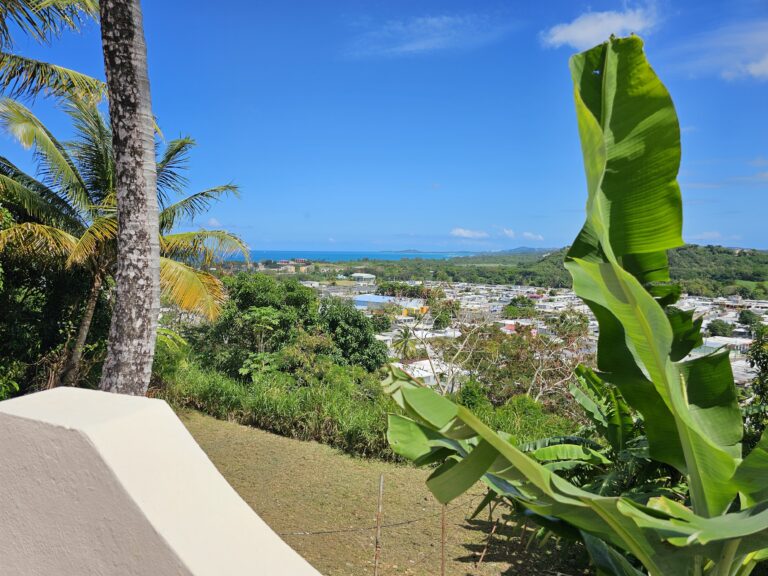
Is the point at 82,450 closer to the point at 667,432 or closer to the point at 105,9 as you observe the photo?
the point at 667,432

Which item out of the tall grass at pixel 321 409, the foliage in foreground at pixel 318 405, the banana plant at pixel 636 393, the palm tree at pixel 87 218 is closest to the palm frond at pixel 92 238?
the palm tree at pixel 87 218

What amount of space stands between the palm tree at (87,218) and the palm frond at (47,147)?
0.04ft

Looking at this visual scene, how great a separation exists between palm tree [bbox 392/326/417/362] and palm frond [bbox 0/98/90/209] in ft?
22.9

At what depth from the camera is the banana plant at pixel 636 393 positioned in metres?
1.30

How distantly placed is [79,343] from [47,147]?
3.02 m

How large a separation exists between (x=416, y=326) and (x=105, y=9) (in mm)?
9236

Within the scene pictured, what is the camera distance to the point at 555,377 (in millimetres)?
11391

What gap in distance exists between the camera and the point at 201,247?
28.1 ft

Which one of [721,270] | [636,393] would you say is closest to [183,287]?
[636,393]

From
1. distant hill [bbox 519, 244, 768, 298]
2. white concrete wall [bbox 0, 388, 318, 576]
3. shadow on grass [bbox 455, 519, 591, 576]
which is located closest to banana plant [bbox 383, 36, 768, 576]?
white concrete wall [bbox 0, 388, 318, 576]

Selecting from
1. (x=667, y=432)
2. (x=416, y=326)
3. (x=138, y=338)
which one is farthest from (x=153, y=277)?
(x=416, y=326)

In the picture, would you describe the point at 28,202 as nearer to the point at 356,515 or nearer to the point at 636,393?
the point at 356,515

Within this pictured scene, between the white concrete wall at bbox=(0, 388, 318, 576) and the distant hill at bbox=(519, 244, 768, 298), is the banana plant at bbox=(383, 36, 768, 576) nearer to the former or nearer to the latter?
the white concrete wall at bbox=(0, 388, 318, 576)

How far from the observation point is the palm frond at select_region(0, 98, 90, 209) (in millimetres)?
7260
